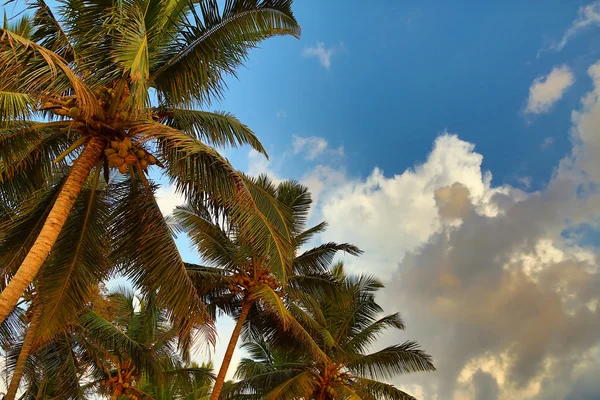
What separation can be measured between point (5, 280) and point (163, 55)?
4838mm

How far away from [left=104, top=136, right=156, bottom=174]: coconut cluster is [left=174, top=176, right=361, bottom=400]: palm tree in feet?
19.2

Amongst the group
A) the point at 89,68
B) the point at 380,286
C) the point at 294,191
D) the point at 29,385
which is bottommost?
the point at 29,385

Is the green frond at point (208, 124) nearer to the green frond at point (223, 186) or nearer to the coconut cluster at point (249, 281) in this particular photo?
the green frond at point (223, 186)

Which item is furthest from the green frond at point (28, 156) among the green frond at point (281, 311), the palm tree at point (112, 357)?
the green frond at point (281, 311)

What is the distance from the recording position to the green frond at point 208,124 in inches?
366

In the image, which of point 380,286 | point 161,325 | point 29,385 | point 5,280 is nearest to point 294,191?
point 380,286

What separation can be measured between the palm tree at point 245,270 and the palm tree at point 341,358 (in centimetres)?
99

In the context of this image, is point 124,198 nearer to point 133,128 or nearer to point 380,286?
point 133,128

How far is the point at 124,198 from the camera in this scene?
30.4 feet

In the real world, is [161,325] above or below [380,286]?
below

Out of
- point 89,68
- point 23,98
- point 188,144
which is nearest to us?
point 23,98

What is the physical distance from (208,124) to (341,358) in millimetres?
11253

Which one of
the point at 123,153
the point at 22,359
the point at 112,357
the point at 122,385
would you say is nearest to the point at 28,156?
the point at 123,153

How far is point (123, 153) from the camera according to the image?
7590mm
